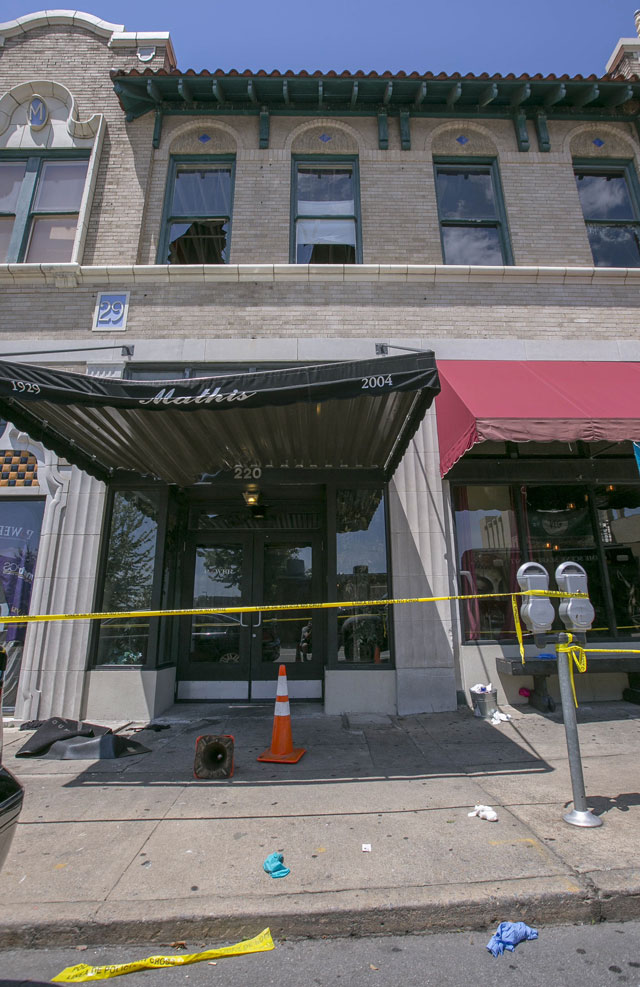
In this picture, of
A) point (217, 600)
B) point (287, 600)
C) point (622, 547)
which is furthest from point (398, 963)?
point (622, 547)

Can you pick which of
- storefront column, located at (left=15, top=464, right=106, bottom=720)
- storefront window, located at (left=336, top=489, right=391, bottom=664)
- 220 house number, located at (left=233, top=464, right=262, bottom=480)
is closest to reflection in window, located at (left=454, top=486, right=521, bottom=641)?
storefront window, located at (left=336, top=489, right=391, bottom=664)

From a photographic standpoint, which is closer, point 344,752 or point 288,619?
point 344,752

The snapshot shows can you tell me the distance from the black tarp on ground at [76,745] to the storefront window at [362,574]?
288cm

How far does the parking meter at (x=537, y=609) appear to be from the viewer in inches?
157

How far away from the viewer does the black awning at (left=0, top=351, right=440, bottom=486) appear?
4961mm

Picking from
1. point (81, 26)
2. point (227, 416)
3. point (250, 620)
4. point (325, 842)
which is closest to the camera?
point (325, 842)

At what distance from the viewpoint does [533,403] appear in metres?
6.32

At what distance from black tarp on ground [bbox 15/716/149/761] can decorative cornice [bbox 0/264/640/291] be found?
662cm

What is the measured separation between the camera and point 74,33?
9781 millimetres

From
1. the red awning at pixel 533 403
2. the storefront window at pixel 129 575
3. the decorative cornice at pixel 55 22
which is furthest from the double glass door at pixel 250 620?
the decorative cornice at pixel 55 22

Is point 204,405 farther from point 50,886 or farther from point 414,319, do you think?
point 414,319

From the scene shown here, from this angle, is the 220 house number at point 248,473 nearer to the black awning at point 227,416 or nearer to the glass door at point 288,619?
the black awning at point 227,416

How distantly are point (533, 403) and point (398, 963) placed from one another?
5.66m

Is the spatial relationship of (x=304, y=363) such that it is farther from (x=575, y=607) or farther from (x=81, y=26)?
(x=81, y=26)
